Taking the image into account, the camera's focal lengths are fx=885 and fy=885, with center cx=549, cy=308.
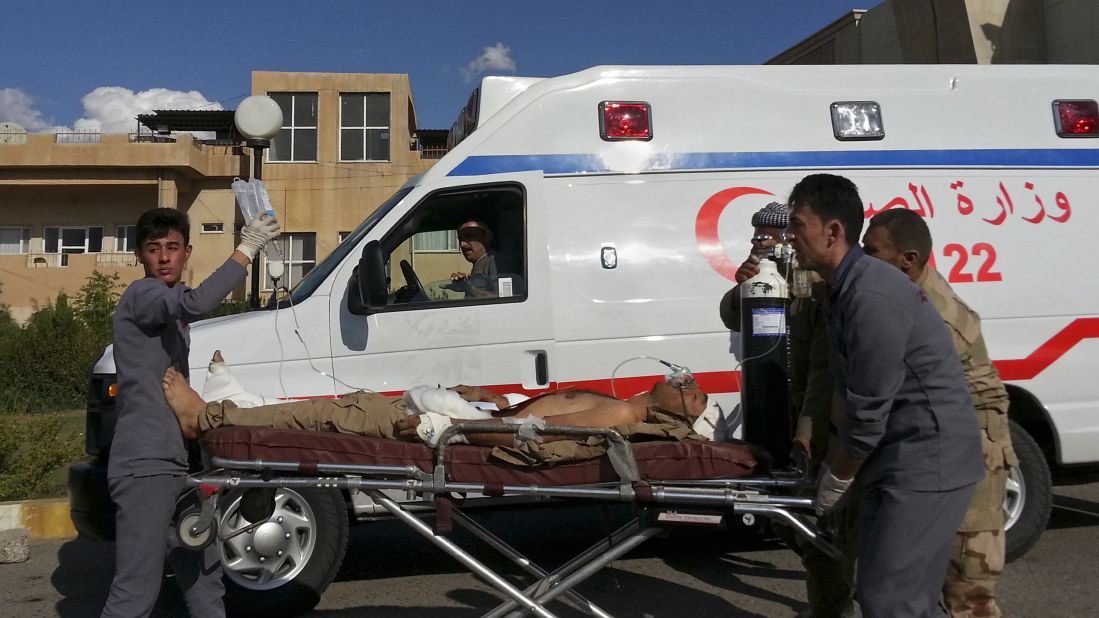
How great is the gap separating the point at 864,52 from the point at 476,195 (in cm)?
1521

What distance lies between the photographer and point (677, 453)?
10.7 feet

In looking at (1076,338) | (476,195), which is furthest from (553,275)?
(1076,338)

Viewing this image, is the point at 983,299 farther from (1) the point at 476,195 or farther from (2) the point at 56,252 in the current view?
(2) the point at 56,252

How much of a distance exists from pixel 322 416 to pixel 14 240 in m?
30.6

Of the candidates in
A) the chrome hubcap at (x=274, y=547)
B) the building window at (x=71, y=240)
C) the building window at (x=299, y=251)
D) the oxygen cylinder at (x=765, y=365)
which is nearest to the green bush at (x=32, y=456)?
the chrome hubcap at (x=274, y=547)

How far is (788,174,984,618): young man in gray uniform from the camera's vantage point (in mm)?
2656

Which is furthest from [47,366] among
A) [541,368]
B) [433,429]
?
[433,429]

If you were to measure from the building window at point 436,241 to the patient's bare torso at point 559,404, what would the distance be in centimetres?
139

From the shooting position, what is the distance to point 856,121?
5.37 metres

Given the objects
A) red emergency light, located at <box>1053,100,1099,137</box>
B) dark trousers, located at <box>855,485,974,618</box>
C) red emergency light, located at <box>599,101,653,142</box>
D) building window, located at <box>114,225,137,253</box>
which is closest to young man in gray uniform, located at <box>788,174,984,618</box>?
dark trousers, located at <box>855,485,974,618</box>

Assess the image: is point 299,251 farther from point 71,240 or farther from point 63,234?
point 63,234

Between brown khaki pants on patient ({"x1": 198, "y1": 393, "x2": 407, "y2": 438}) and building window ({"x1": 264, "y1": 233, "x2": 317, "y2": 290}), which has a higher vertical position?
building window ({"x1": 264, "y1": 233, "x2": 317, "y2": 290})

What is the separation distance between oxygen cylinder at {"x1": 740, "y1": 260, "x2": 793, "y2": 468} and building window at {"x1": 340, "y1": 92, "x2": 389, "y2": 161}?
2396 cm

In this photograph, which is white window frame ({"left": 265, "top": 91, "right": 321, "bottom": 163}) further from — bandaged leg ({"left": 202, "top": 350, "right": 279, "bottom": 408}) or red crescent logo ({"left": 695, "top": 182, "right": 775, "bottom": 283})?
bandaged leg ({"left": 202, "top": 350, "right": 279, "bottom": 408})
